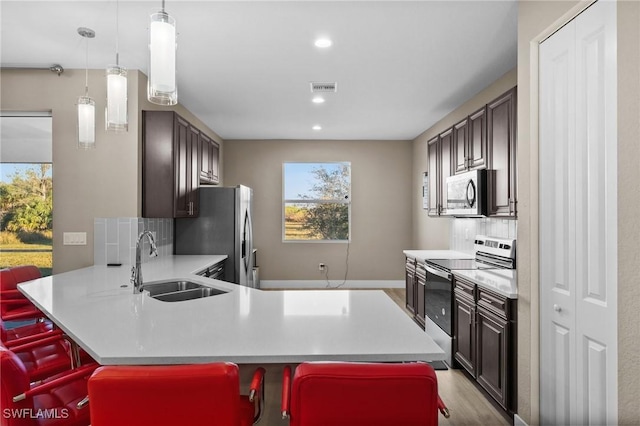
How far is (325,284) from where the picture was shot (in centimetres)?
655

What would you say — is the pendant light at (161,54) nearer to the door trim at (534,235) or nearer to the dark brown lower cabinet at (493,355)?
the door trim at (534,235)

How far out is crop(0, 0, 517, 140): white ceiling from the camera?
2.43 m

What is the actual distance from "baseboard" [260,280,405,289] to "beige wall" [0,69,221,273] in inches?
133

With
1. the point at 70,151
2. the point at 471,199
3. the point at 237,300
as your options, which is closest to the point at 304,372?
the point at 237,300

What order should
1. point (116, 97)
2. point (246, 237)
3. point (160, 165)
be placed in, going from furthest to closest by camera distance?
point (246, 237) → point (160, 165) → point (116, 97)

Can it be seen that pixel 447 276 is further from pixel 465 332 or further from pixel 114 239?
pixel 114 239

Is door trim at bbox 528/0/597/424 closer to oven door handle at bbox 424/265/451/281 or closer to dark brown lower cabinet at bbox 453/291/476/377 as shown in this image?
dark brown lower cabinet at bbox 453/291/476/377

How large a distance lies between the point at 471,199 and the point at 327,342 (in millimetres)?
2391

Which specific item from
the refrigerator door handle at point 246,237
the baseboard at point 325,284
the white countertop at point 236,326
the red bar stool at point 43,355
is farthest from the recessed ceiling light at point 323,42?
the baseboard at point 325,284

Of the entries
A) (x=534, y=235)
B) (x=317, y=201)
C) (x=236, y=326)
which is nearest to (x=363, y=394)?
(x=236, y=326)

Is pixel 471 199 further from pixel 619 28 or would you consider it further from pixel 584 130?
pixel 619 28

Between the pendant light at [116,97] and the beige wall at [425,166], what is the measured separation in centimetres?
308

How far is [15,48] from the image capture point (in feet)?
9.92

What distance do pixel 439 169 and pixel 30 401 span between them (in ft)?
13.4
